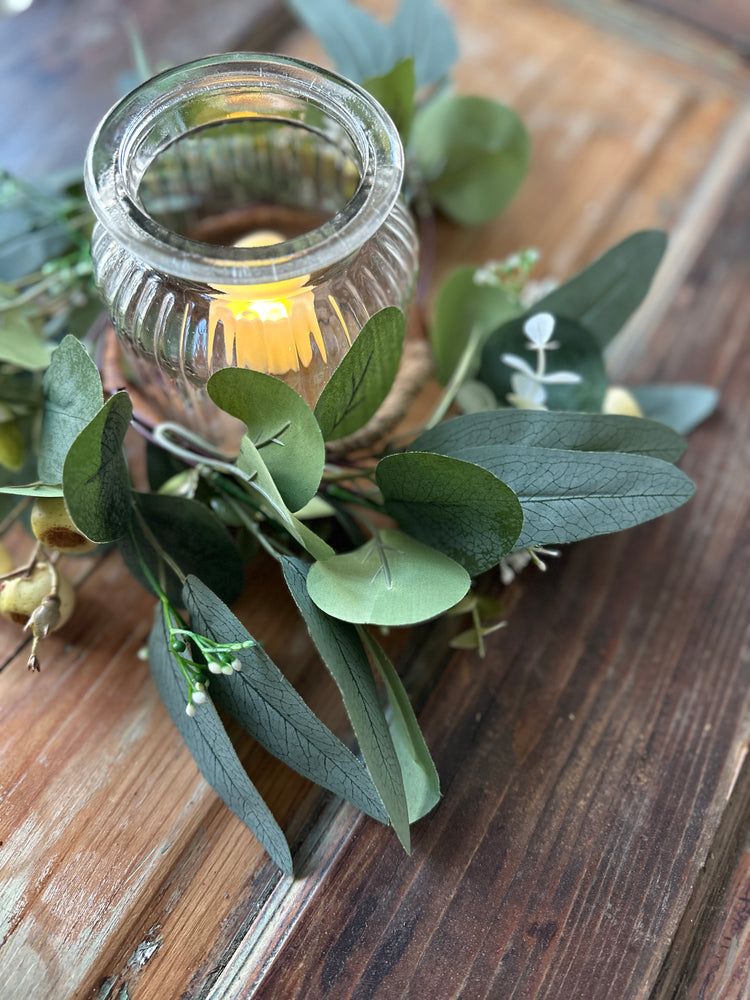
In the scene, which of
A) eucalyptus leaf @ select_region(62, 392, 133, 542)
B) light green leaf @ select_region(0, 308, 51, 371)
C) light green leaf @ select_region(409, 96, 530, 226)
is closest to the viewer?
eucalyptus leaf @ select_region(62, 392, 133, 542)

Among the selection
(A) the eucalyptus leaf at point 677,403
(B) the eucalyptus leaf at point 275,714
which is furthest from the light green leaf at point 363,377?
(A) the eucalyptus leaf at point 677,403

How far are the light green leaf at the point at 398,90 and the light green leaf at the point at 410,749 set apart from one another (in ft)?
0.97

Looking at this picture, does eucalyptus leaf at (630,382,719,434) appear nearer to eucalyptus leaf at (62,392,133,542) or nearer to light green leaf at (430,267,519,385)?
light green leaf at (430,267,519,385)

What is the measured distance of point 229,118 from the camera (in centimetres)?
44

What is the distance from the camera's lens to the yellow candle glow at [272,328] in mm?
403

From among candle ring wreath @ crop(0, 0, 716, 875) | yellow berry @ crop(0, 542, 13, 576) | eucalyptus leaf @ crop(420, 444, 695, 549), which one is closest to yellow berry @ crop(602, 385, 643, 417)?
candle ring wreath @ crop(0, 0, 716, 875)

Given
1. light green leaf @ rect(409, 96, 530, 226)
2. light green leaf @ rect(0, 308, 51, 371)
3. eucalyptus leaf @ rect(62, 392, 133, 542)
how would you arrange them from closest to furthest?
eucalyptus leaf @ rect(62, 392, 133, 542) < light green leaf @ rect(0, 308, 51, 371) < light green leaf @ rect(409, 96, 530, 226)

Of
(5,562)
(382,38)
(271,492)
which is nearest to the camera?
(271,492)

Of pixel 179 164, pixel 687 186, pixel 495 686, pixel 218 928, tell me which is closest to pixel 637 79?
pixel 687 186

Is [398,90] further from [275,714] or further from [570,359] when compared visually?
[275,714]

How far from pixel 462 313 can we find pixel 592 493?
0.18m

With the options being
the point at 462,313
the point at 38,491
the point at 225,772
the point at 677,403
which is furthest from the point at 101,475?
the point at 677,403

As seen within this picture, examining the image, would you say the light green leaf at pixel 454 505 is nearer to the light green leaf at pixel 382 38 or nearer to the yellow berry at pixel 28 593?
the yellow berry at pixel 28 593

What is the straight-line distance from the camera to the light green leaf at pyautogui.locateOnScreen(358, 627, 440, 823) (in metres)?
0.39
